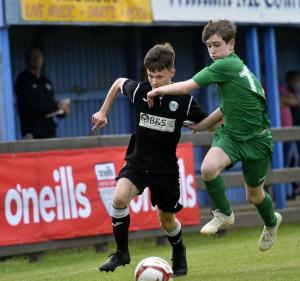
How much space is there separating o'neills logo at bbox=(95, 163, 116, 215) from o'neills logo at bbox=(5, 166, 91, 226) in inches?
9.0

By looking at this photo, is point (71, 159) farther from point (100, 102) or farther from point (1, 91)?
point (100, 102)

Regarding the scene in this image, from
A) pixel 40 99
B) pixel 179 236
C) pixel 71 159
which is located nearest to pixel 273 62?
pixel 40 99

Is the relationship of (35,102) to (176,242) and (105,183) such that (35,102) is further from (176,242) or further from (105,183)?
(176,242)

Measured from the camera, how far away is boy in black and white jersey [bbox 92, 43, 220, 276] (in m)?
9.10

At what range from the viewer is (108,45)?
17656mm

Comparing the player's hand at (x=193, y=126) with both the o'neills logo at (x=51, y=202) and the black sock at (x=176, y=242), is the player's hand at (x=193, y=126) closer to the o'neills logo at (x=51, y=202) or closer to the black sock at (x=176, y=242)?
the black sock at (x=176, y=242)

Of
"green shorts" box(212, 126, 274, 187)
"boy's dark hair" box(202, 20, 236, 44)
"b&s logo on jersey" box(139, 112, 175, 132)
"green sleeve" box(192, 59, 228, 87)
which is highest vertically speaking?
"boy's dark hair" box(202, 20, 236, 44)

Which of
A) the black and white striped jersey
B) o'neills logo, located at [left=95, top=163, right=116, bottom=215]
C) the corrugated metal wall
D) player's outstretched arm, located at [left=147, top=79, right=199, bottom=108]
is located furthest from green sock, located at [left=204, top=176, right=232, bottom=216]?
the corrugated metal wall

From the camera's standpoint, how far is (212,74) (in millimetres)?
8977

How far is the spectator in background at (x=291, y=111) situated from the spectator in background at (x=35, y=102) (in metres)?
4.83

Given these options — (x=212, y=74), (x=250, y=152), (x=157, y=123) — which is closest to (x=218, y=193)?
(x=250, y=152)

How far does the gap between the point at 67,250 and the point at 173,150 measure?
4874 mm

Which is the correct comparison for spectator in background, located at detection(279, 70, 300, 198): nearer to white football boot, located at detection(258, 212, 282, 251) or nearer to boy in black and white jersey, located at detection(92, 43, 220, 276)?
white football boot, located at detection(258, 212, 282, 251)

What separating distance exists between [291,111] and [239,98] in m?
9.60
